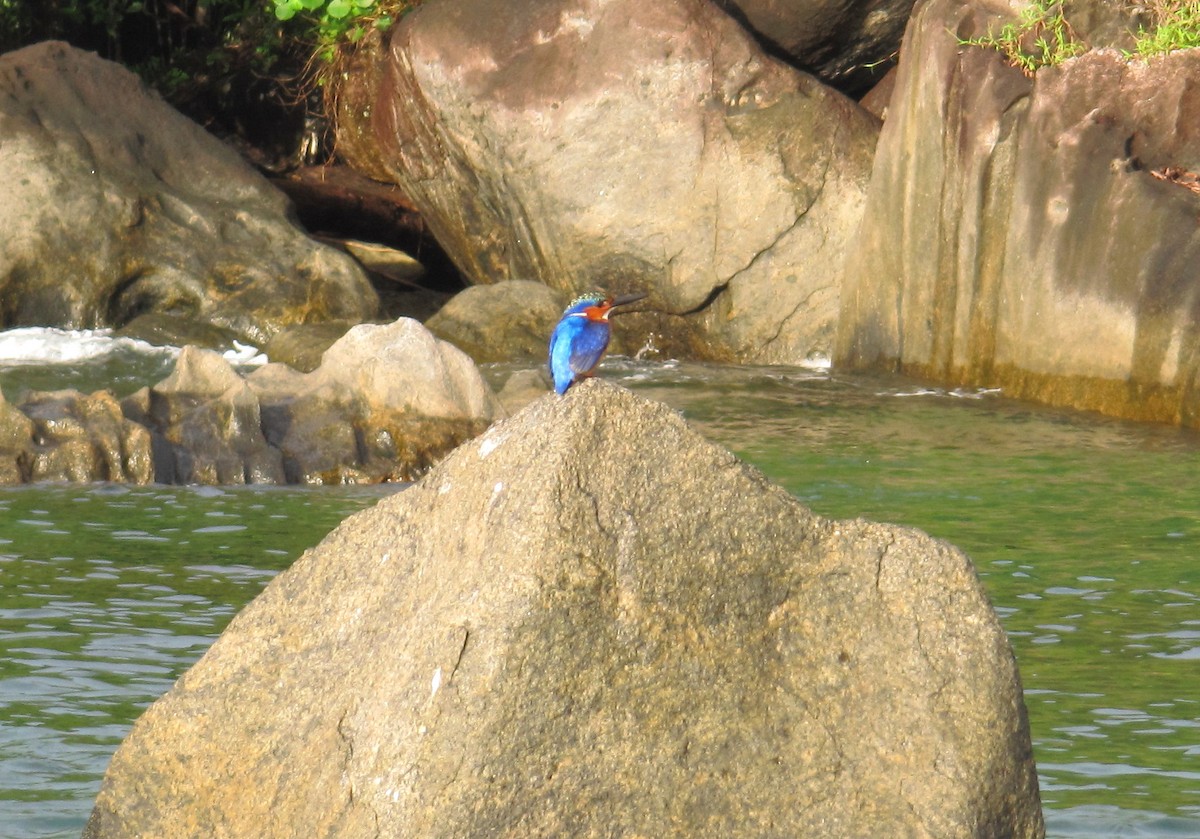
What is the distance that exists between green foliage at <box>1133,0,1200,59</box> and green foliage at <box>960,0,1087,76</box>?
43cm

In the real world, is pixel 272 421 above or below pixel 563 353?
below

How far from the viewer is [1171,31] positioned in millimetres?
10914

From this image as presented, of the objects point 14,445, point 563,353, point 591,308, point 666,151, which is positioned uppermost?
point 666,151

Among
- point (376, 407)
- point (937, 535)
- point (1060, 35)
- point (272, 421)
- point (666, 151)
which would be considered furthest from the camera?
point (666, 151)

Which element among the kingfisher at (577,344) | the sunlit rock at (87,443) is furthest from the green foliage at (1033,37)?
the kingfisher at (577,344)

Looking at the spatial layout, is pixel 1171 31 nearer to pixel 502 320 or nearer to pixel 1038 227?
pixel 1038 227

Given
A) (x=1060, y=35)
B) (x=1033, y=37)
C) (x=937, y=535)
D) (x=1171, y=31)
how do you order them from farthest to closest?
(x=1033, y=37) → (x=1060, y=35) → (x=1171, y=31) → (x=937, y=535)

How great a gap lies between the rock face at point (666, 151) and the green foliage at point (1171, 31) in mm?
2652

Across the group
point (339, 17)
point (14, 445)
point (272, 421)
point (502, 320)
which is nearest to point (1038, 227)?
point (502, 320)

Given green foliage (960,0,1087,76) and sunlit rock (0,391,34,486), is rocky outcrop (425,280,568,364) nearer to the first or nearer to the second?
green foliage (960,0,1087,76)

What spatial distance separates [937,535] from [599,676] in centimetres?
447

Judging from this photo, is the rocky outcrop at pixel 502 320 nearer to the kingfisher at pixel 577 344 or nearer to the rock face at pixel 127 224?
the rock face at pixel 127 224

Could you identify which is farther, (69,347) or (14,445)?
(69,347)

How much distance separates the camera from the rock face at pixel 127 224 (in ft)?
43.8
